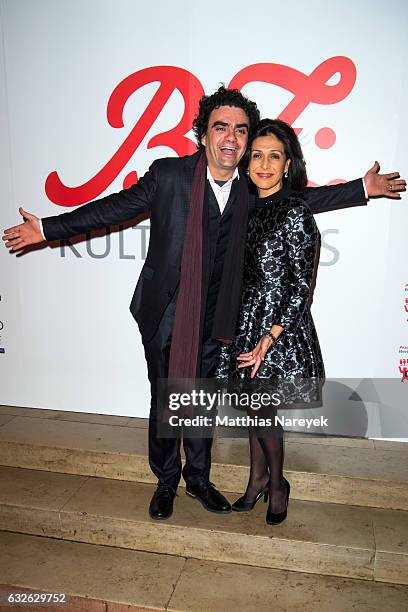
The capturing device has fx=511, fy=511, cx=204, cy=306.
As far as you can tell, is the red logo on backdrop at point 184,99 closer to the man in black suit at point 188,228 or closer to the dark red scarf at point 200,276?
the man in black suit at point 188,228

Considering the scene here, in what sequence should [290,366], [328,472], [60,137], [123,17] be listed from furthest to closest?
1. [60,137]
2. [123,17]
3. [328,472]
4. [290,366]

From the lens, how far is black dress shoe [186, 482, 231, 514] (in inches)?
92.9

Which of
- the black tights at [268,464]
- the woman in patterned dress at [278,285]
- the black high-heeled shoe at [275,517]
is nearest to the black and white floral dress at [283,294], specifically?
the woman in patterned dress at [278,285]

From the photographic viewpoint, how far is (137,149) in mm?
2855

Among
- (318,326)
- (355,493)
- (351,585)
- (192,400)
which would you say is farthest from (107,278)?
(351,585)

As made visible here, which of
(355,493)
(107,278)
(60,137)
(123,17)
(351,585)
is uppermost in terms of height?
(123,17)

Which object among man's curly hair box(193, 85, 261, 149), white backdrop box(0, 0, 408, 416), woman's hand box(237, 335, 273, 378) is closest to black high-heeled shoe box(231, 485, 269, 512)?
woman's hand box(237, 335, 273, 378)

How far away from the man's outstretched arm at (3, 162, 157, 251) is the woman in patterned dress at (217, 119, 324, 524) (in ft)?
1.45

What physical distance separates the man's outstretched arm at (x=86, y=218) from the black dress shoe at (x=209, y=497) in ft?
4.27

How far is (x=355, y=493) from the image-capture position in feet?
8.17

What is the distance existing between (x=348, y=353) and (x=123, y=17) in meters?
2.20

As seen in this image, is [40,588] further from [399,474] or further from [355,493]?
[399,474]

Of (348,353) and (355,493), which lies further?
(348,353)

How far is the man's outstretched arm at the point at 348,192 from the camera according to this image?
7.62 feet
